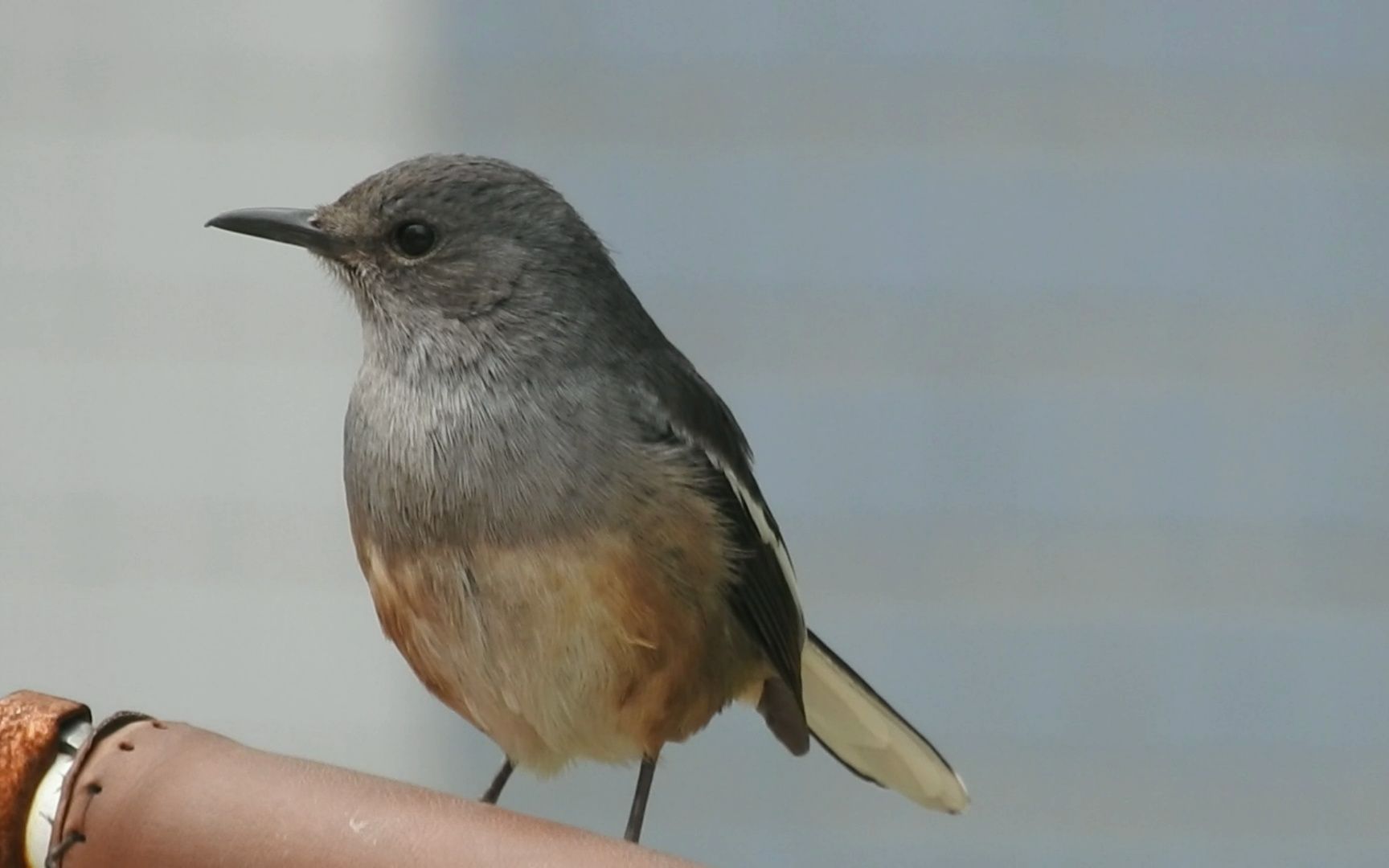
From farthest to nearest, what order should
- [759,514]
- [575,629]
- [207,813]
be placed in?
[759,514]
[575,629]
[207,813]

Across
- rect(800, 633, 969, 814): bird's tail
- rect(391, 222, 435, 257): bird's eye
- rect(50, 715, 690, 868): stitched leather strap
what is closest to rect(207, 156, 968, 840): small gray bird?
rect(391, 222, 435, 257): bird's eye

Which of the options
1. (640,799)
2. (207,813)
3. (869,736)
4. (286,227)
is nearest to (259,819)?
(207,813)

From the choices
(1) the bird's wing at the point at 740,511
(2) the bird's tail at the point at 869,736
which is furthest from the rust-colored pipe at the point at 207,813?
(2) the bird's tail at the point at 869,736

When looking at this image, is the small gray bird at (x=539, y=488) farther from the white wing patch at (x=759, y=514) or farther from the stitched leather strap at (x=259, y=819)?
the stitched leather strap at (x=259, y=819)

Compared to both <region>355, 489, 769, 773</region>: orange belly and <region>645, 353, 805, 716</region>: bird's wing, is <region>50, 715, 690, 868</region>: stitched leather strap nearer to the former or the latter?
<region>355, 489, 769, 773</region>: orange belly

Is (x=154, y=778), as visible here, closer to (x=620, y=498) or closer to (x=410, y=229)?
(x=620, y=498)

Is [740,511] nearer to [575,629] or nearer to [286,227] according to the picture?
[575,629]
